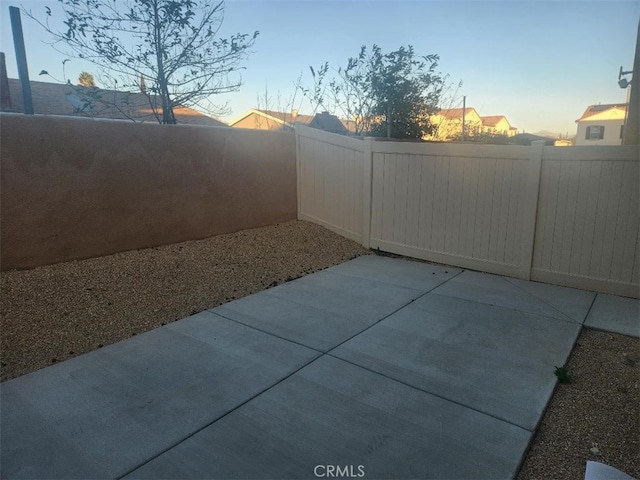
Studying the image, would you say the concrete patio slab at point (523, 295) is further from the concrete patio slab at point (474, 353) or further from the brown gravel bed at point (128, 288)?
the brown gravel bed at point (128, 288)

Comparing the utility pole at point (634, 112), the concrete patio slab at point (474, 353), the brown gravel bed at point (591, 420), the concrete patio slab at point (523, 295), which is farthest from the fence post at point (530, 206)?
the brown gravel bed at point (591, 420)

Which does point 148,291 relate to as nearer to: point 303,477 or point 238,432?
point 238,432

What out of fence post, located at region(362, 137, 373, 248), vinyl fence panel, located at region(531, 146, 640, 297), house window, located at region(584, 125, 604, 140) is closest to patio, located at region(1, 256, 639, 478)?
vinyl fence panel, located at region(531, 146, 640, 297)

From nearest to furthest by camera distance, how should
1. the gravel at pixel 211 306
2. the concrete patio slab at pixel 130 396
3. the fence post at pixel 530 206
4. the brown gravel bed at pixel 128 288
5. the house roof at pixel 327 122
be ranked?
the concrete patio slab at pixel 130 396 < the gravel at pixel 211 306 < the brown gravel bed at pixel 128 288 < the fence post at pixel 530 206 < the house roof at pixel 327 122

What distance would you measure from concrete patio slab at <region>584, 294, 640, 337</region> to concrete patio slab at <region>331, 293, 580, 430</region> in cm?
39

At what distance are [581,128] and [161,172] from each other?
46071 millimetres

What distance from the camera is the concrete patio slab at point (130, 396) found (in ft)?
8.59

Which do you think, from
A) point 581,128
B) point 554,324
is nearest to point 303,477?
→ point 554,324

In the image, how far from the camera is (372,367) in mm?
3660

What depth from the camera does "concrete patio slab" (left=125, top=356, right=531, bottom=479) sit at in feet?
8.18

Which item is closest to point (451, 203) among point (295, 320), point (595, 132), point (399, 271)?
point (399, 271)

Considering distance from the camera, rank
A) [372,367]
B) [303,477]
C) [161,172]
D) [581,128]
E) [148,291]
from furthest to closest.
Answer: [581,128], [161,172], [148,291], [372,367], [303,477]

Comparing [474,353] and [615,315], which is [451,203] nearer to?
[615,315]

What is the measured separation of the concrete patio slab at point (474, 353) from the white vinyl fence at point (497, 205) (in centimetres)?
144
